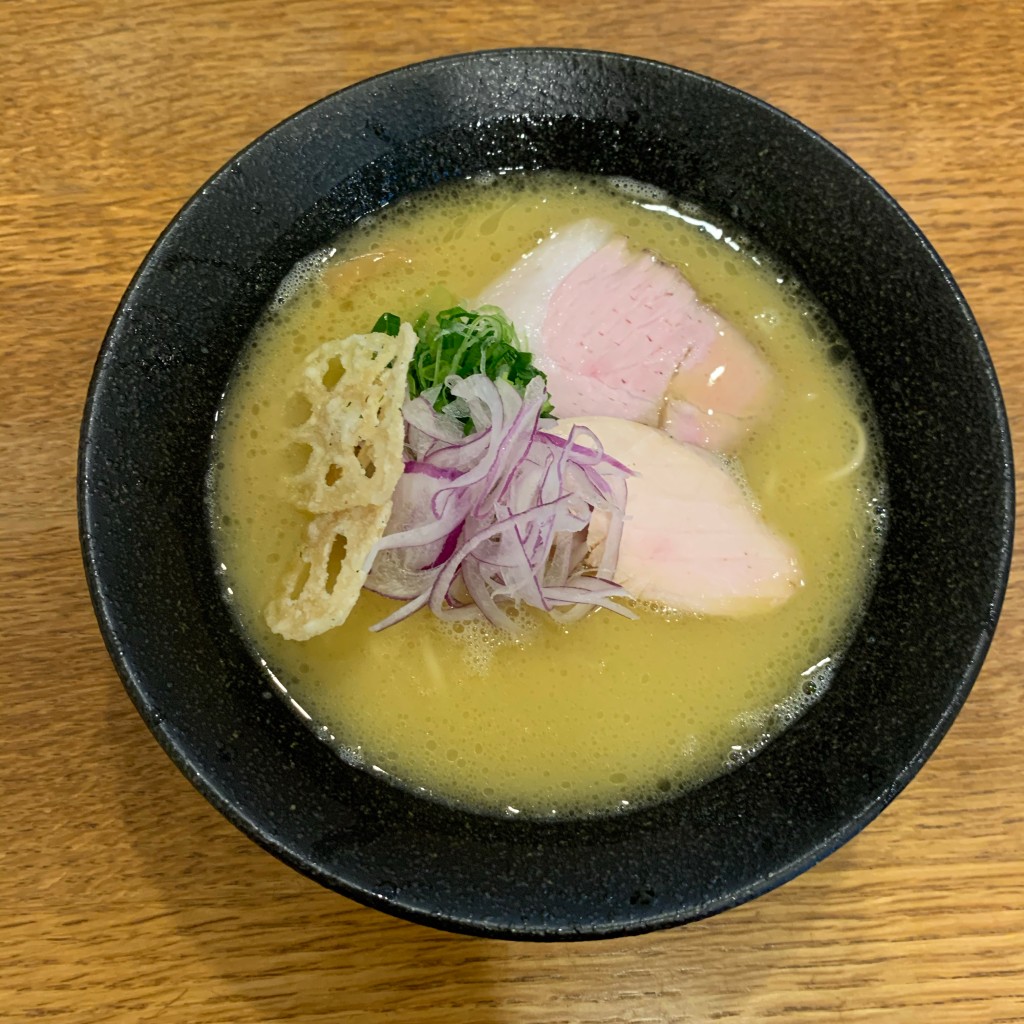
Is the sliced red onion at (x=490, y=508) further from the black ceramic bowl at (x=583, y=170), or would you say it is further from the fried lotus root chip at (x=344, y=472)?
the black ceramic bowl at (x=583, y=170)

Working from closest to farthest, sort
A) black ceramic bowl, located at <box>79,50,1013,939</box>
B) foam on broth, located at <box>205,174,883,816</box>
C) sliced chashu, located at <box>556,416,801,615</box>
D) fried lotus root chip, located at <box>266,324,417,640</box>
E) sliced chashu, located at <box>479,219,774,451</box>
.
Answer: black ceramic bowl, located at <box>79,50,1013,939</box>
fried lotus root chip, located at <box>266,324,417,640</box>
foam on broth, located at <box>205,174,883,816</box>
sliced chashu, located at <box>556,416,801,615</box>
sliced chashu, located at <box>479,219,774,451</box>

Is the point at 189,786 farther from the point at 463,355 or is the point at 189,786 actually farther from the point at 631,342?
the point at 631,342

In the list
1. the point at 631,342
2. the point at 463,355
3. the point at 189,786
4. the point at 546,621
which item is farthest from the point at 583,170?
the point at 189,786

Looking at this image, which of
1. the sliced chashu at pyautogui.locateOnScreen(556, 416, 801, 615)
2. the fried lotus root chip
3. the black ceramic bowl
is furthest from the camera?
the sliced chashu at pyautogui.locateOnScreen(556, 416, 801, 615)

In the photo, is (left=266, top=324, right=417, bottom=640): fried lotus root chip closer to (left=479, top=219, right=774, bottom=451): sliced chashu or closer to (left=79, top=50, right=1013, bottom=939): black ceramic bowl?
(left=79, top=50, right=1013, bottom=939): black ceramic bowl

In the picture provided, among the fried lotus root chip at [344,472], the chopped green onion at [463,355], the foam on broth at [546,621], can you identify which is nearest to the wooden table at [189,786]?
the foam on broth at [546,621]

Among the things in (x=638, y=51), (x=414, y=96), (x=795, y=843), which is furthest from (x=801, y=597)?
(x=638, y=51)

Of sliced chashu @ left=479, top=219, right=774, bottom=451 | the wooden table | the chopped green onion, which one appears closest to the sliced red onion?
the chopped green onion
